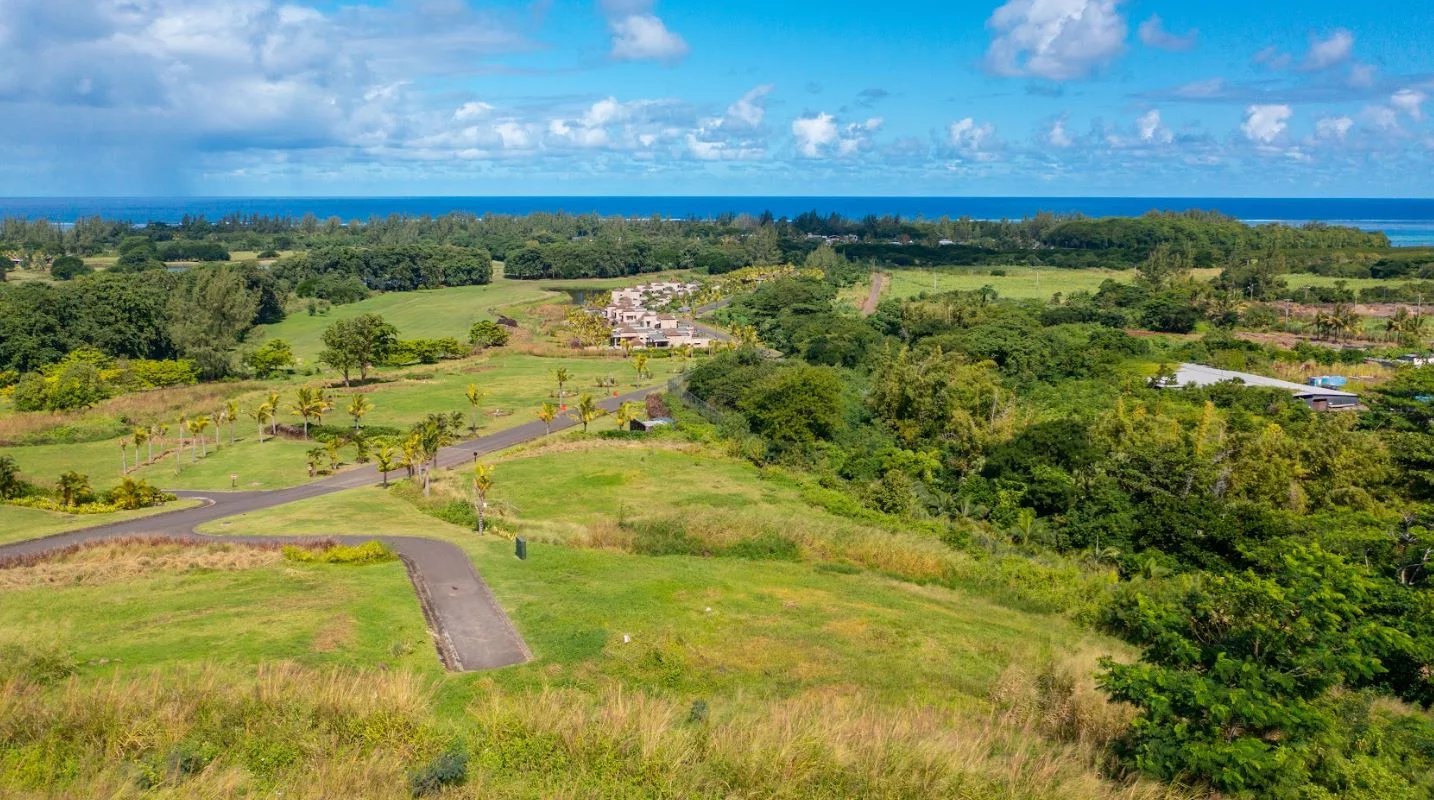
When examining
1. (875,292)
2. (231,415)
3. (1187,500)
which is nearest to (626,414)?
(231,415)

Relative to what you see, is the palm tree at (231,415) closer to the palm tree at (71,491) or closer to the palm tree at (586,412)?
the palm tree at (71,491)

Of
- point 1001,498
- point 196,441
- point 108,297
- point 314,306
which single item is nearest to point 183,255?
point 314,306

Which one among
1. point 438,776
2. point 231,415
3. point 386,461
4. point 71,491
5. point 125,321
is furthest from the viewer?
point 125,321

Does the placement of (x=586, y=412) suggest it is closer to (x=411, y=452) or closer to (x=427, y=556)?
(x=411, y=452)

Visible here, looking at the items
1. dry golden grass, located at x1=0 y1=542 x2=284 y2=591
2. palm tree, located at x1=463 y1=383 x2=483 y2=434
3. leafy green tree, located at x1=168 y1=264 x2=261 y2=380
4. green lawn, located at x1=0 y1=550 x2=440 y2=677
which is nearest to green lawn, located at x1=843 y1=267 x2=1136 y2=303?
palm tree, located at x1=463 y1=383 x2=483 y2=434

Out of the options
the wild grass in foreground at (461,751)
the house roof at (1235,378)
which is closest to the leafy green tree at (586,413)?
the wild grass in foreground at (461,751)

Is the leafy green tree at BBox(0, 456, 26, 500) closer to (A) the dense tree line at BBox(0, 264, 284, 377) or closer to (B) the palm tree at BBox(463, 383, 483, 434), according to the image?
(B) the palm tree at BBox(463, 383, 483, 434)

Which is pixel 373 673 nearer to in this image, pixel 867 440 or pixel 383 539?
pixel 383 539

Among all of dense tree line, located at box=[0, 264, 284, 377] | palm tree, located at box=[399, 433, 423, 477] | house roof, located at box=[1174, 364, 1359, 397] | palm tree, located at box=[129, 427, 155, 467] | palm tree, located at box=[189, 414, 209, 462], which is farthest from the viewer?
dense tree line, located at box=[0, 264, 284, 377]
